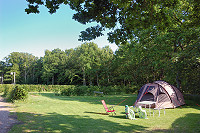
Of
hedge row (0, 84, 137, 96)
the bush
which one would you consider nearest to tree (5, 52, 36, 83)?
hedge row (0, 84, 137, 96)

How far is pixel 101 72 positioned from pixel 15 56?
139 feet

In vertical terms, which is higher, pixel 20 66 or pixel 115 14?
Answer: pixel 20 66

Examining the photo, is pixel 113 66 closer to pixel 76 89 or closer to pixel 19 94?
pixel 76 89

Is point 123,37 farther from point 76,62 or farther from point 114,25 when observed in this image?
point 76,62

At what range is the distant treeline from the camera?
41.3 feet

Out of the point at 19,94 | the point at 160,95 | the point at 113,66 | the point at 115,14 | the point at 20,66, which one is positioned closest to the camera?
the point at 115,14

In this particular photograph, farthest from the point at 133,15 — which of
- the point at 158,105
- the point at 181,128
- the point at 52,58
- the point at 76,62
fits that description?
the point at 52,58

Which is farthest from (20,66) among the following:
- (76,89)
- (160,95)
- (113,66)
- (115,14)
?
(115,14)

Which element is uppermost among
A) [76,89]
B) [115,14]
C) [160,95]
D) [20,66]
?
[20,66]

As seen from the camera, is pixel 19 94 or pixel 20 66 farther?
pixel 20 66

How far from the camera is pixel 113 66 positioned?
37.7 m

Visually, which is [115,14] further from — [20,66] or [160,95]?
[20,66]

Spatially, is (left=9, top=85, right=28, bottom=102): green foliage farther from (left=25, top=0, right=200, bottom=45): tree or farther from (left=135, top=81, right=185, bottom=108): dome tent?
(left=25, top=0, right=200, bottom=45): tree

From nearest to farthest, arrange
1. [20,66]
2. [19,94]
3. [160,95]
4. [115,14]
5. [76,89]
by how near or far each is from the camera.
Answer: [115,14]
[160,95]
[19,94]
[76,89]
[20,66]
